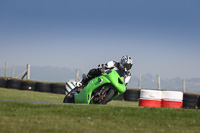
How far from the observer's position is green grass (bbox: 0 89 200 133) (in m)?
5.75

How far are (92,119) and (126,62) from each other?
4.58 m

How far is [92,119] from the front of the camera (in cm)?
684

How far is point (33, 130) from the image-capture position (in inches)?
213

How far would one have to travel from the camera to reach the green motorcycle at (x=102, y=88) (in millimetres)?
10406

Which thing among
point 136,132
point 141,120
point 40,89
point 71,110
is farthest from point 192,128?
point 40,89

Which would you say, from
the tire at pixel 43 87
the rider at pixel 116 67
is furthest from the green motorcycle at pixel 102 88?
the tire at pixel 43 87

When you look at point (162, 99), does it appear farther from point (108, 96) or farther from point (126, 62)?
point (108, 96)

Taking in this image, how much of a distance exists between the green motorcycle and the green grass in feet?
6.20

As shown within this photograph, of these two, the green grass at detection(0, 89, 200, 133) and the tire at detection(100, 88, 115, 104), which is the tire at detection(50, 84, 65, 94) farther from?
the green grass at detection(0, 89, 200, 133)

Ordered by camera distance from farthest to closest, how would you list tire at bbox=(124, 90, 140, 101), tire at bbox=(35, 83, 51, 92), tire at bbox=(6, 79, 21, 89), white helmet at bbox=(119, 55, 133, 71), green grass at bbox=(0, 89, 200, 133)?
tire at bbox=(6, 79, 21, 89) < tire at bbox=(35, 83, 51, 92) < tire at bbox=(124, 90, 140, 101) < white helmet at bbox=(119, 55, 133, 71) < green grass at bbox=(0, 89, 200, 133)

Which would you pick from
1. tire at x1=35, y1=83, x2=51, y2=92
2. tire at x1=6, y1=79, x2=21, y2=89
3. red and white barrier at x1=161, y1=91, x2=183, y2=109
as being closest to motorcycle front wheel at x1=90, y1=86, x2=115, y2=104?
red and white barrier at x1=161, y1=91, x2=183, y2=109

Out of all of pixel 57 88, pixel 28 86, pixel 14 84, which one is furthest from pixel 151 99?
pixel 14 84

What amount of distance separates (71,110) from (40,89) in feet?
57.1

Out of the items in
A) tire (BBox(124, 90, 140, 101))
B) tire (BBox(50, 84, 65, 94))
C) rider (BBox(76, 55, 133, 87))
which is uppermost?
rider (BBox(76, 55, 133, 87))
